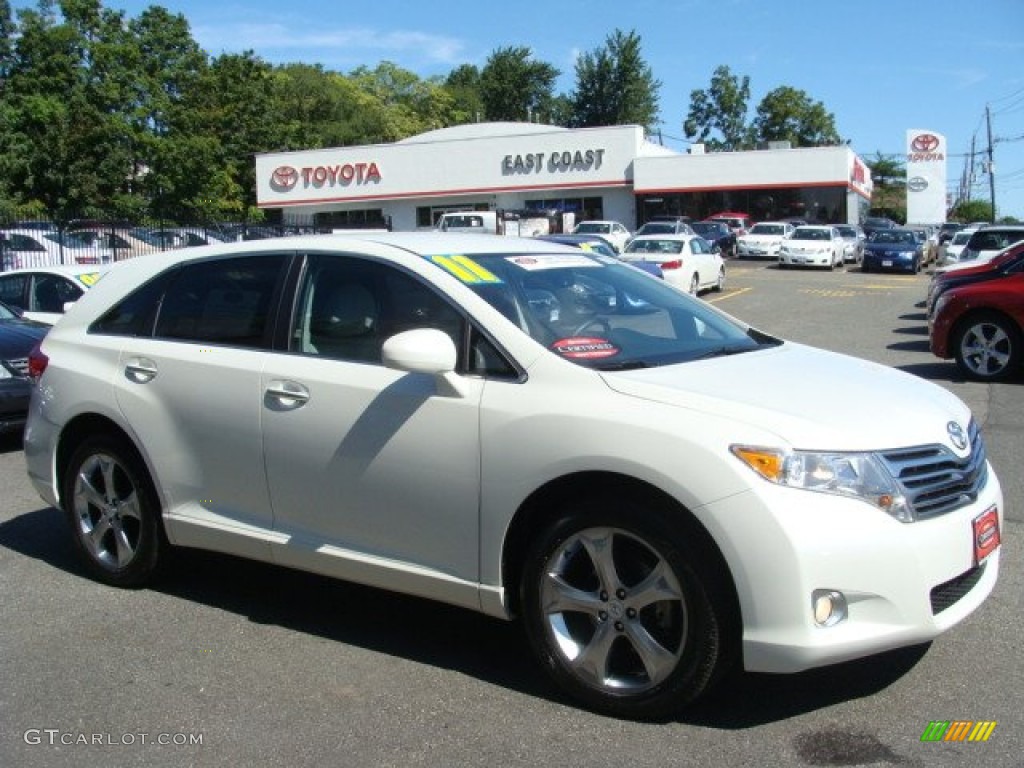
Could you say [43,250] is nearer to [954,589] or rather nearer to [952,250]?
[952,250]

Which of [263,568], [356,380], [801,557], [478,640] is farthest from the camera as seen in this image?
[263,568]

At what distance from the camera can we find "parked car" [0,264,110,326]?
38.9ft

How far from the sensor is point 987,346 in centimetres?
1130

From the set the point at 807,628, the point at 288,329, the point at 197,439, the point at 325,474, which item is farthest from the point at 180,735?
the point at 807,628

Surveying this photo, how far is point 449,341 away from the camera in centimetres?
385

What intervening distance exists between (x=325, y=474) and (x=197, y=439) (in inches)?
31.3

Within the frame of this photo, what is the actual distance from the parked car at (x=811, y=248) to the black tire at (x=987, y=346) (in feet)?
80.6

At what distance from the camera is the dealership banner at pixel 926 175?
63344 millimetres

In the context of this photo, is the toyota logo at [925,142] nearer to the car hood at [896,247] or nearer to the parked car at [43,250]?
the car hood at [896,247]

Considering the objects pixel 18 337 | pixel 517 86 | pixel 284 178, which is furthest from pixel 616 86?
pixel 18 337

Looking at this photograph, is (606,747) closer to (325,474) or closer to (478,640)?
(478,640)

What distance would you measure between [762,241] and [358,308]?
38.0m

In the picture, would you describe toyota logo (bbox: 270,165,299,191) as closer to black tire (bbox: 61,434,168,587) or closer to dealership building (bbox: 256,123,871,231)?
dealership building (bbox: 256,123,871,231)

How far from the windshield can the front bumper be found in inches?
33.9
